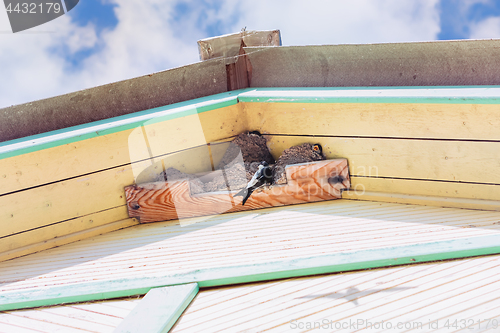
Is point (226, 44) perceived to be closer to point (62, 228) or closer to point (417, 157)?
point (417, 157)

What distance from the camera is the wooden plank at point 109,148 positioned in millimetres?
2561

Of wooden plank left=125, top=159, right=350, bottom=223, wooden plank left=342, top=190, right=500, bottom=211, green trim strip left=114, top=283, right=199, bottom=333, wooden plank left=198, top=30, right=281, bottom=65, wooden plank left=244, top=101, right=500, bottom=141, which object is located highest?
wooden plank left=198, top=30, right=281, bottom=65

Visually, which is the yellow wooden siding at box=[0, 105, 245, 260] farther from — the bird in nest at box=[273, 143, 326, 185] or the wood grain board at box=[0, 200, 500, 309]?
the bird in nest at box=[273, 143, 326, 185]

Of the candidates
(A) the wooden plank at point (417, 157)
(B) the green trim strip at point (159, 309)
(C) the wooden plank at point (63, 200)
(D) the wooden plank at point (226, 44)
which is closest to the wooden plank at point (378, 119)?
(A) the wooden plank at point (417, 157)

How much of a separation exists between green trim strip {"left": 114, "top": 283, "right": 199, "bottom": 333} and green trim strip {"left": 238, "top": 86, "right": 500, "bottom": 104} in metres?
1.50

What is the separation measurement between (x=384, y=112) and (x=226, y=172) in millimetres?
1166

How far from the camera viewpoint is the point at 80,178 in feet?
8.95

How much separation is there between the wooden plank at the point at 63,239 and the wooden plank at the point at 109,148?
0.38m

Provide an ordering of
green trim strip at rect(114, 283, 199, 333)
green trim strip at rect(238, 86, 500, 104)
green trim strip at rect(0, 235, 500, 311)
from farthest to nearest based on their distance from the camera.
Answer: green trim strip at rect(238, 86, 500, 104) → green trim strip at rect(0, 235, 500, 311) → green trim strip at rect(114, 283, 199, 333)

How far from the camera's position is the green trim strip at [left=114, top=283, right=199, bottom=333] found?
167 centimetres

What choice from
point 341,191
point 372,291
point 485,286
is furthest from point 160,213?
point 485,286

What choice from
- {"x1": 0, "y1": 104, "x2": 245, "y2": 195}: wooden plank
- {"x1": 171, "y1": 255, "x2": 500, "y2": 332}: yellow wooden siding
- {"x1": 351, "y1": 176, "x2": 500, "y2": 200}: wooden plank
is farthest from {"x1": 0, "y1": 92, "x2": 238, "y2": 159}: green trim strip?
{"x1": 171, "y1": 255, "x2": 500, "y2": 332}: yellow wooden siding

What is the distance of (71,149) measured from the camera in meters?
2.67

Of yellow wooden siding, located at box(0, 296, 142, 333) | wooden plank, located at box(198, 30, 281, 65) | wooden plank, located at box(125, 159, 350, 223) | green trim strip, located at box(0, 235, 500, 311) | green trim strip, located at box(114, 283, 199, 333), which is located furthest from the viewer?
wooden plank, located at box(198, 30, 281, 65)
